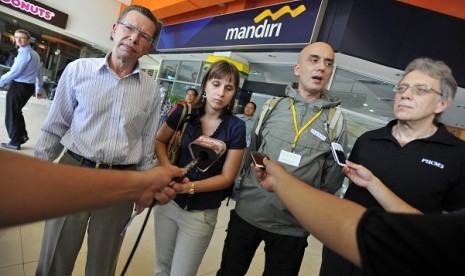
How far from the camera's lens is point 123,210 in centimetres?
163

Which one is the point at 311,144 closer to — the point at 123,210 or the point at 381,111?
the point at 123,210

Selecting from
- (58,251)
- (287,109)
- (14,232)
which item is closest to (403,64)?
(287,109)

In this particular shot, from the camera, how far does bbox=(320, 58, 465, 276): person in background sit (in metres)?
1.29

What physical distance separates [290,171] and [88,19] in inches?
444

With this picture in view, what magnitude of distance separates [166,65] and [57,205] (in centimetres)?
1070

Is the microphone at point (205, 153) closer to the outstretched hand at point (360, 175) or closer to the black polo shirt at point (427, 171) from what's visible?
the outstretched hand at point (360, 175)

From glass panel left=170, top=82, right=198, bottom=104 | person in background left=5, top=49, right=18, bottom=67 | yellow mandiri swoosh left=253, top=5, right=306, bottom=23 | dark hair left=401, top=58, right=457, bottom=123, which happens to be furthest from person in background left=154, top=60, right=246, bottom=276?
person in background left=5, top=49, right=18, bottom=67

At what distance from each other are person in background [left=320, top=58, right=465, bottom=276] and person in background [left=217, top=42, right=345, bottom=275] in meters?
0.25

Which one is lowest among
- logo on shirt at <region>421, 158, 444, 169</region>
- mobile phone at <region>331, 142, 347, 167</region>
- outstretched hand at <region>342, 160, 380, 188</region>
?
outstretched hand at <region>342, 160, 380, 188</region>

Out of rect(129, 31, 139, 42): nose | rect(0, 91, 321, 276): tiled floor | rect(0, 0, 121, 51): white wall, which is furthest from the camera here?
rect(0, 0, 121, 51): white wall

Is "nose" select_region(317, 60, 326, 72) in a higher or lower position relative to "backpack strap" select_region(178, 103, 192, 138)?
higher

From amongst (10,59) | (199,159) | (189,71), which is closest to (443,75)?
(199,159)

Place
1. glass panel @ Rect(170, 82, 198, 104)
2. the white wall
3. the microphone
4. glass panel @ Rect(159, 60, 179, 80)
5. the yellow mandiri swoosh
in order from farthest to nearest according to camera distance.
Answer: glass panel @ Rect(159, 60, 179, 80) < the white wall < glass panel @ Rect(170, 82, 198, 104) < the yellow mandiri swoosh < the microphone

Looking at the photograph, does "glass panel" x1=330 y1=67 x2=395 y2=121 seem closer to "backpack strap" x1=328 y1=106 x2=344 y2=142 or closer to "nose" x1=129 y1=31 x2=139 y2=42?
"backpack strap" x1=328 y1=106 x2=344 y2=142
